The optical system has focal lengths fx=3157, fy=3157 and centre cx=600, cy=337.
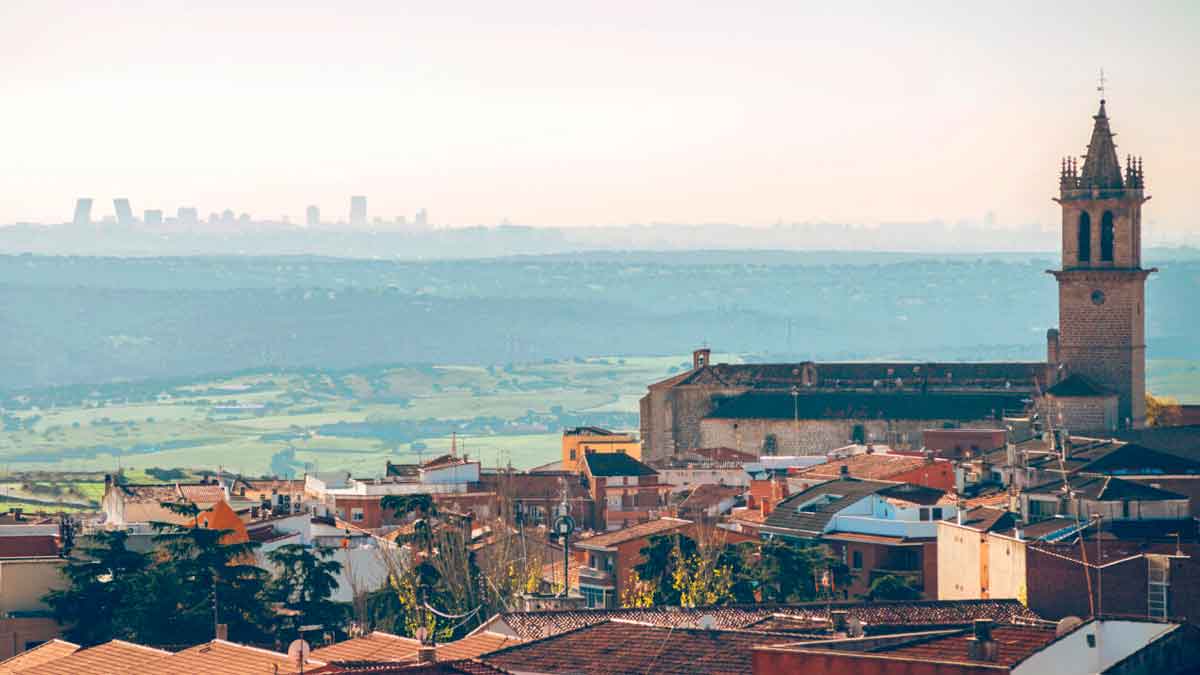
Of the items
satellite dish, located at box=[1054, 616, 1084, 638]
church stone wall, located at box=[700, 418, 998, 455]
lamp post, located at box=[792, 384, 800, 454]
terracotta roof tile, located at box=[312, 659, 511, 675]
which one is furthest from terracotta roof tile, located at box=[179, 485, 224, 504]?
satellite dish, located at box=[1054, 616, 1084, 638]

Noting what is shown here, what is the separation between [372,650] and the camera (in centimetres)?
3644

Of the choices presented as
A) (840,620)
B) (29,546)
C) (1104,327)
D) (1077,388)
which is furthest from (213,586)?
(1104,327)

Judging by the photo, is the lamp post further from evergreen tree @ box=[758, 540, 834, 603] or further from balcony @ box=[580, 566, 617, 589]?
evergreen tree @ box=[758, 540, 834, 603]

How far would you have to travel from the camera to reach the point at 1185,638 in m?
26.3

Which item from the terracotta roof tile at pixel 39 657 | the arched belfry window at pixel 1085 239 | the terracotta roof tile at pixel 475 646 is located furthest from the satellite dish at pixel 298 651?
the arched belfry window at pixel 1085 239

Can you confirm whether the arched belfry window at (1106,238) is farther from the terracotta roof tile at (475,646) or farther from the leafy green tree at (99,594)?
the terracotta roof tile at (475,646)

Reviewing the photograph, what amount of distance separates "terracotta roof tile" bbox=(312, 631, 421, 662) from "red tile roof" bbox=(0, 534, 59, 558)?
1885 cm

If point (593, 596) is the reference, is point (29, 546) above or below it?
above

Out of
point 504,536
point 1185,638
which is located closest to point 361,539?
point 504,536

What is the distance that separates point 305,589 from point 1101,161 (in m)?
51.2

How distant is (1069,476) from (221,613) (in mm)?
15871

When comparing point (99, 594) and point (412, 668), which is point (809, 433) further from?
point (412, 668)

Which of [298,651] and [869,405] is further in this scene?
[869,405]

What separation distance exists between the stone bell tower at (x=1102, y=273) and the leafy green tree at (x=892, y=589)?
42.4 metres
